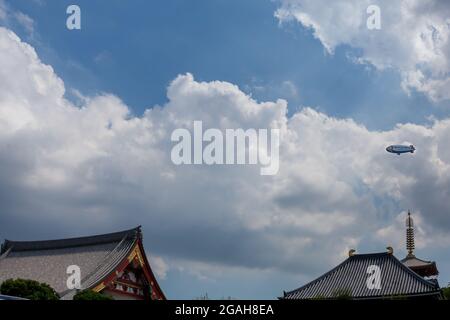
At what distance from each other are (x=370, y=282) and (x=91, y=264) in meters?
23.9

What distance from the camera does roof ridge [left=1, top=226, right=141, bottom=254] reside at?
5519 cm

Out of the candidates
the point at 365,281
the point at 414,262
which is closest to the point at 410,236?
the point at 414,262

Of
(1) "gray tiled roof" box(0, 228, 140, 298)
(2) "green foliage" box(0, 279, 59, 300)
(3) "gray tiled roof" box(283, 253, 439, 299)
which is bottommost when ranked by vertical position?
(2) "green foliage" box(0, 279, 59, 300)

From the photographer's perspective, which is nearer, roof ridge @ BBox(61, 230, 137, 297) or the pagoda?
roof ridge @ BBox(61, 230, 137, 297)

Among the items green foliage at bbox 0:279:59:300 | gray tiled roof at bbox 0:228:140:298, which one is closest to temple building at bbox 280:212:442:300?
gray tiled roof at bbox 0:228:140:298

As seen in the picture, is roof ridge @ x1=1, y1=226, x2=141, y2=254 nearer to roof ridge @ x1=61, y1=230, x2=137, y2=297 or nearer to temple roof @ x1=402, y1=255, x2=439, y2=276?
roof ridge @ x1=61, y1=230, x2=137, y2=297

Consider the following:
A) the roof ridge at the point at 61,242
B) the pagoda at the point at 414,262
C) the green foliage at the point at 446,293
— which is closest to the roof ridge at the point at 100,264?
the roof ridge at the point at 61,242

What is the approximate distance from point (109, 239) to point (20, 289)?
60.8 feet

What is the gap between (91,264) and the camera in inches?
2089

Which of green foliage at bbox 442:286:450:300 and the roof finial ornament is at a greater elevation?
the roof finial ornament

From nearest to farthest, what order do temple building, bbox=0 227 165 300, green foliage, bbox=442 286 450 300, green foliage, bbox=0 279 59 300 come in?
green foliage, bbox=0 279 59 300, green foliage, bbox=442 286 450 300, temple building, bbox=0 227 165 300

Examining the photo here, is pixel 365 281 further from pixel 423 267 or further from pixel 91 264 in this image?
pixel 423 267
